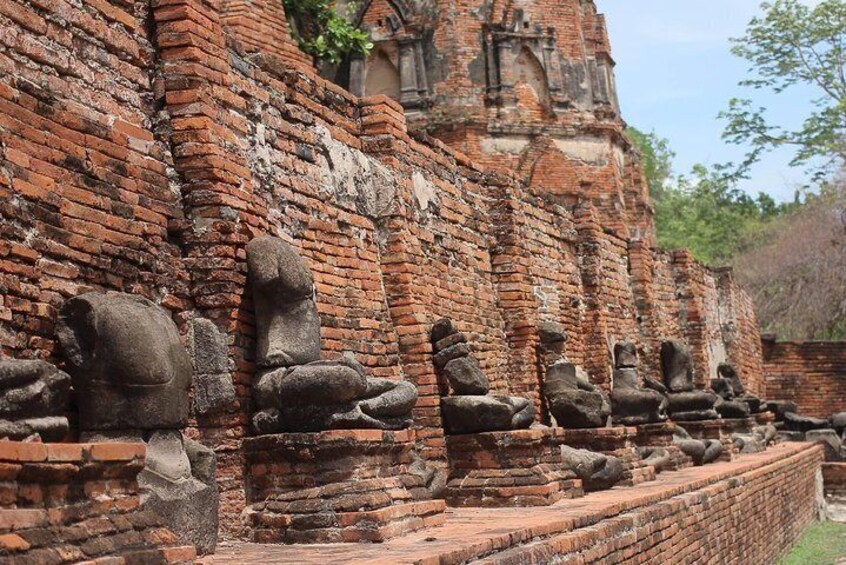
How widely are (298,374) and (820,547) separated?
398 inches

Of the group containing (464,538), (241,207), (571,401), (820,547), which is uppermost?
(241,207)

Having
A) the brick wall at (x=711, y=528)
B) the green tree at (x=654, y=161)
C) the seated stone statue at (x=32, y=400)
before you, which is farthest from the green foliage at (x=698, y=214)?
the seated stone statue at (x=32, y=400)

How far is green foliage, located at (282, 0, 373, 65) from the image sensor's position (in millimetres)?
15328

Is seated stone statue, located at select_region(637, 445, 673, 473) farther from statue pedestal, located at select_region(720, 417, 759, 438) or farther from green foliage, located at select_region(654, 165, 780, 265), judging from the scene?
green foliage, located at select_region(654, 165, 780, 265)

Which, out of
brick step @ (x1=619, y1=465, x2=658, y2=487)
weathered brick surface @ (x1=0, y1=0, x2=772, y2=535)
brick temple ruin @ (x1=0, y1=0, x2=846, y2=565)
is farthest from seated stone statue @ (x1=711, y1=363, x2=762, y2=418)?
brick step @ (x1=619, y1=465, x2=658, y2=487)

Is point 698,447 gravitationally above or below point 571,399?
below

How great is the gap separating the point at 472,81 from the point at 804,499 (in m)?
9.49

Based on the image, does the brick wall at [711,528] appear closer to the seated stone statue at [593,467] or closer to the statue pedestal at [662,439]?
the seated stone statue at [593,467]

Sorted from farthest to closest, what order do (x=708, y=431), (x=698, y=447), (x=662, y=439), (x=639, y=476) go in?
1. (x=708, y=431)
2. (x=698, y=447)
3. (x=662, y=439)
4. (x=639, y=476)

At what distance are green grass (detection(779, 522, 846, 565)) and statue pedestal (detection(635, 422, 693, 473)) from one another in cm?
188

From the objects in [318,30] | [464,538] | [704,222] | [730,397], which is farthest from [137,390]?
[704,222]

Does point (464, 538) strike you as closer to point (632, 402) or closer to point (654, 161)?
point (632, 402)

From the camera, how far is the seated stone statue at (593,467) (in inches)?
382

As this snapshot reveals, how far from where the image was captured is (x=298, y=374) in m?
6.48
